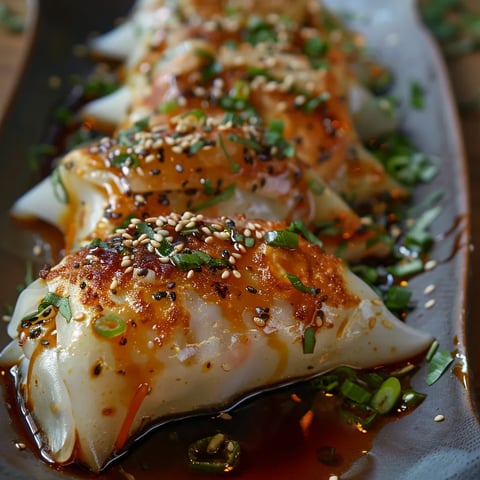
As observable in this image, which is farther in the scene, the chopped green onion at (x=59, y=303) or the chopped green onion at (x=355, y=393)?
the chopped green onion at (x=355, y=393)

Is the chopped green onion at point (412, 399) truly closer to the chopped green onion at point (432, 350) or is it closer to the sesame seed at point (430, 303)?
the chopped green onion at point (432, 350)

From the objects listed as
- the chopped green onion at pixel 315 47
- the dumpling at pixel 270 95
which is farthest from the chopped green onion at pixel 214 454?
the chopped green onion at pixel 315 47

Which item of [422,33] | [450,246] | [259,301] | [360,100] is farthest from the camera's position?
[422,33]

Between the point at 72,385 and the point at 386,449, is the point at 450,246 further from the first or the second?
the point at 72,385

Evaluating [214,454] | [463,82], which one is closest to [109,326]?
[214,454]

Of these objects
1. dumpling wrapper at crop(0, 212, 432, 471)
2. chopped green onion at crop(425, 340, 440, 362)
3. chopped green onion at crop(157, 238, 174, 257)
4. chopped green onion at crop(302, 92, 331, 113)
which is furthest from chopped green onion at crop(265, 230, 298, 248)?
chopped green onion at crop(302, 92, 331, 113)

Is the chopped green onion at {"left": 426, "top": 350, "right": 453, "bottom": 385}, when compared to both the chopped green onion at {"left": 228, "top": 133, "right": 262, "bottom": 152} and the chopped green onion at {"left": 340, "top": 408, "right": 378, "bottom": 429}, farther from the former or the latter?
the chopped green onion at {"left": 228, "top": 133, "right": 262, "bottom": 152}

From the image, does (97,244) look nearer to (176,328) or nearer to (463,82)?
(176,328)

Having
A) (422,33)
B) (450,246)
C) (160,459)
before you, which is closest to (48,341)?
(160,459)
